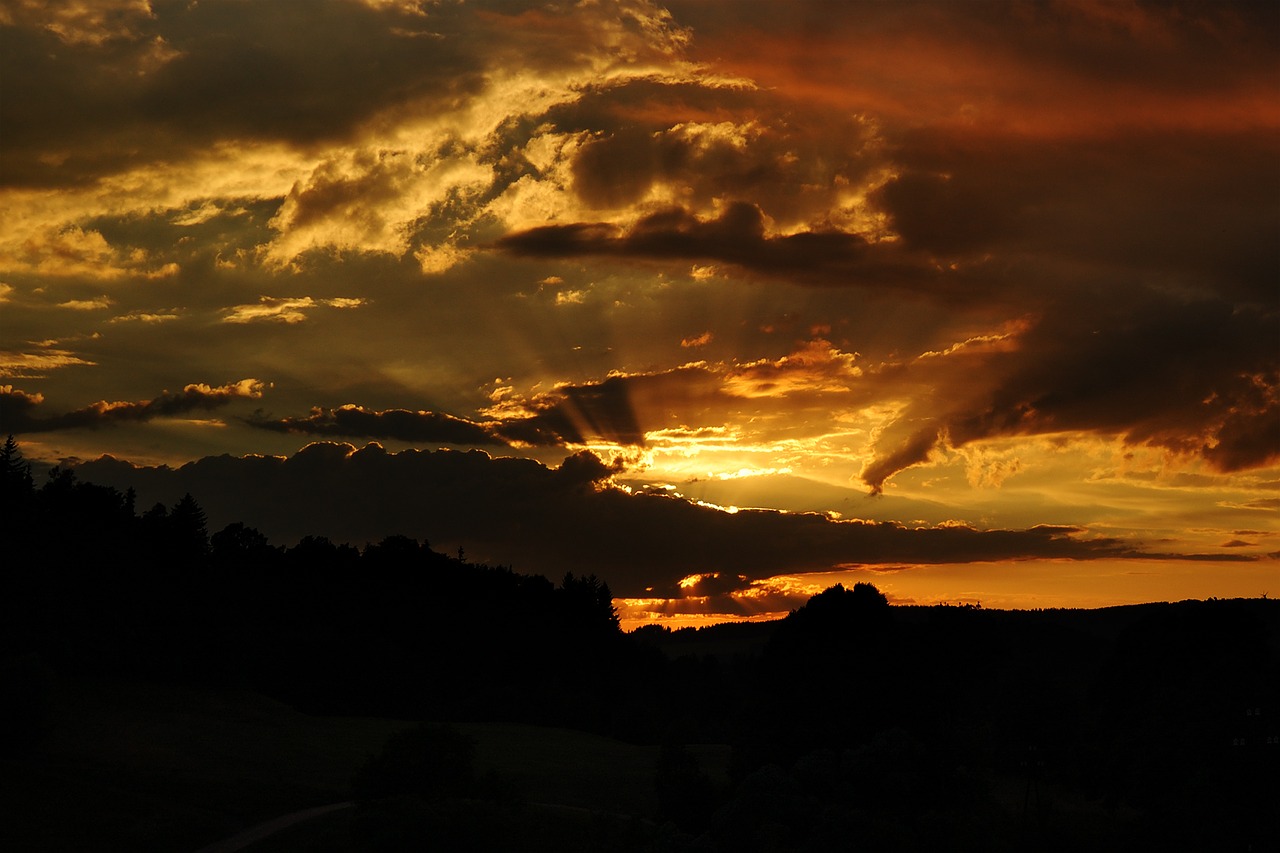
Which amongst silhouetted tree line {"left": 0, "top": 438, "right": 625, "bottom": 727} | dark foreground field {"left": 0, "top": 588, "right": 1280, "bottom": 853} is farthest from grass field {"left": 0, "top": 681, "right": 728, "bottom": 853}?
silhouetted tree line {"left": 0, "top": 438, "right": 625, "bottom": 727}

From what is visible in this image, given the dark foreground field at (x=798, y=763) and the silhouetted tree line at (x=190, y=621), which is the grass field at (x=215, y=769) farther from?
the silhouetted tree line at (x=190, y=621)

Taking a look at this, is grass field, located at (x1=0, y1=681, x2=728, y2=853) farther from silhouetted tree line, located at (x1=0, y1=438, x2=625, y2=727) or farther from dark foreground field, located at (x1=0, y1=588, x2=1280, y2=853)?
silhouetted tree line, located at (x1=0, y1=438, x2=625, y2=727)

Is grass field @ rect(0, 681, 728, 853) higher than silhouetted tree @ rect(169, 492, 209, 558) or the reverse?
the reverse

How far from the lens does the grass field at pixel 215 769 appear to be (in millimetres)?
78125

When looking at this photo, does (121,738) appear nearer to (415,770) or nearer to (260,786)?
(260,786)

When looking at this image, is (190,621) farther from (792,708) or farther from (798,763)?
(798,763)

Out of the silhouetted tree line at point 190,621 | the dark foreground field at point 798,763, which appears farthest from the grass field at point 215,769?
the silhouetted tree line at point 190,621

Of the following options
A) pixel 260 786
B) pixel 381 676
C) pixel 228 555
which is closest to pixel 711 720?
pixel 381 676

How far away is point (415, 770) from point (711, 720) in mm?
111927

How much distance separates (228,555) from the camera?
602 ft

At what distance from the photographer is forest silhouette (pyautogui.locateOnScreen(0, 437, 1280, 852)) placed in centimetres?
6316

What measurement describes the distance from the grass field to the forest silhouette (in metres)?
4.57

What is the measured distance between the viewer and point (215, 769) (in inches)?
4181

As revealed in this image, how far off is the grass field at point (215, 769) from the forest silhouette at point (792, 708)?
4.57m
